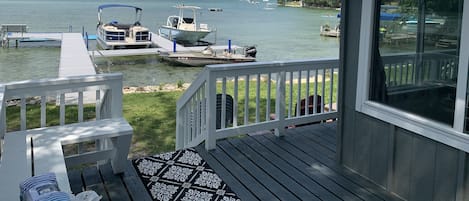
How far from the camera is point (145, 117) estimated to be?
316 inches

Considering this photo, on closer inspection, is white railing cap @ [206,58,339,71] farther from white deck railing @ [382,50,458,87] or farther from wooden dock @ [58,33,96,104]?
wooden dock @ [58,33,96,104]

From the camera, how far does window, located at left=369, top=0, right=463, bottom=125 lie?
9.17 ft

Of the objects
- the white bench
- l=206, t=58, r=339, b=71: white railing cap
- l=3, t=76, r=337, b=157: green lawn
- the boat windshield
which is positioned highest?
the boat windshield

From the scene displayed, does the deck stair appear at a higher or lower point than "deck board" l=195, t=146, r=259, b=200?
higher

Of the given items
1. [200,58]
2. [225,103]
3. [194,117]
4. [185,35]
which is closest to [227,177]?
[225,103]

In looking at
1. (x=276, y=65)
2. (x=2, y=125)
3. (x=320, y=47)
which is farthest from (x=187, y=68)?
(x=2, y=125)

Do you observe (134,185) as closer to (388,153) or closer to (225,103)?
(225,103)

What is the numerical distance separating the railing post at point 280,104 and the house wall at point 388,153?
32.7 inches

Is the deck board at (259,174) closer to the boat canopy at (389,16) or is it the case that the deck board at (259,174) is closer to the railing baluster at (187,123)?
the railing baluster at (187,123)

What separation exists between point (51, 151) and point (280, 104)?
7.85 feet

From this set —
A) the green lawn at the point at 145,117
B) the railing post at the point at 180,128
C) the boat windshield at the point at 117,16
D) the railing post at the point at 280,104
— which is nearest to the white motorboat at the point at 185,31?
the boat windshield at the point at 117,16

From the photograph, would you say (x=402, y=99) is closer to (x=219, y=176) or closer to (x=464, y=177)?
(x=464, y=177)

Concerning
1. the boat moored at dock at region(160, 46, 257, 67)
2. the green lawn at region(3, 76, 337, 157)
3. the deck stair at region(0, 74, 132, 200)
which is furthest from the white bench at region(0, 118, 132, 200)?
the boat moored at dock at region(160, 46, 257, 67)

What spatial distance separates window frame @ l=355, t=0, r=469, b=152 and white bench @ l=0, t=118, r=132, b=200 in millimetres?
1820
